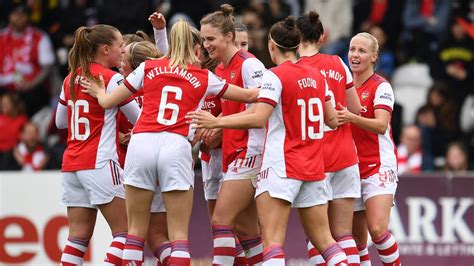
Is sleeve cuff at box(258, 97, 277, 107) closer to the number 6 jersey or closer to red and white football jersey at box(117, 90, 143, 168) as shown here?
the number 6 jersey

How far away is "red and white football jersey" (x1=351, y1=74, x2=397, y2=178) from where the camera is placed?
418 inches

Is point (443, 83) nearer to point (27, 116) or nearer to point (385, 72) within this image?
point (385, 72)

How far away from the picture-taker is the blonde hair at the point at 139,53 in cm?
1074

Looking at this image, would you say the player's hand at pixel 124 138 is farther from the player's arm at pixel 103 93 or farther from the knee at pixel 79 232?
the knee at pixel 79 232

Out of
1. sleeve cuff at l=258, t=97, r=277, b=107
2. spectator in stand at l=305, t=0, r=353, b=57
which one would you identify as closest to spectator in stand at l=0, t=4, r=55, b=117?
spectator in stand at l=305, t=0, r=353, b=57

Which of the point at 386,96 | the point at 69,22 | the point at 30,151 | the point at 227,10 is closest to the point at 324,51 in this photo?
the point at 69,22

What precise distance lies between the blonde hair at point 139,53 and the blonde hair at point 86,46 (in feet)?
1.32

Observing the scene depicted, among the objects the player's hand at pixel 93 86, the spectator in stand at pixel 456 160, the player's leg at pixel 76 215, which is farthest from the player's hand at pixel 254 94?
the spectator in stand at pixel 456 160

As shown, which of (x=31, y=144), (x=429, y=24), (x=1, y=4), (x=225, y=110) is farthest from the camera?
(x=1, y=4)

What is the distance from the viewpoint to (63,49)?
17.8m

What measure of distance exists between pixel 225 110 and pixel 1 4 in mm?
8987

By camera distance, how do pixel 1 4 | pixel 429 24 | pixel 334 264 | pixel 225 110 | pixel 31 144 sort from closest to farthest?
1. pixel 334 264
2. pixel 225 110
3. pixel 31 144
4. pixel 429 24
5. pixel 1 4

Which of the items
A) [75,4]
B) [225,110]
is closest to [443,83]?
[75,4]

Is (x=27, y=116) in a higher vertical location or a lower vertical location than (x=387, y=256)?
higher
